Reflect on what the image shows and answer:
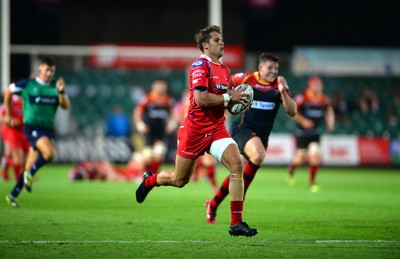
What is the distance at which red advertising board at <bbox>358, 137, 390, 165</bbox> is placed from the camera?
29.1 m

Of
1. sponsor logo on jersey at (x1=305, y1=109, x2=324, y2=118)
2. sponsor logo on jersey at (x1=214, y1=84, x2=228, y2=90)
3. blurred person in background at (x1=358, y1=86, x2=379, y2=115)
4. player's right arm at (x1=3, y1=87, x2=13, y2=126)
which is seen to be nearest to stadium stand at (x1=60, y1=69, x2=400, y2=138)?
blurred person in background at (x1=358, y1=86, x2=379, y2=115)

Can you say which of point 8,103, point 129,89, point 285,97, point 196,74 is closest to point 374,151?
point 129,89

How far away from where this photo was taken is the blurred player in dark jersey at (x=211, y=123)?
31.6 ft

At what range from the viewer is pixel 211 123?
9914 millimetres

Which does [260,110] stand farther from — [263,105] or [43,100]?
[43,100]

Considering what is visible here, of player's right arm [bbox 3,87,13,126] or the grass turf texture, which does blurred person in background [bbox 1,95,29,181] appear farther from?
player's right arm [bbox 3,87,13,126]

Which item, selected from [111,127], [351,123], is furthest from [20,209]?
[351,123]

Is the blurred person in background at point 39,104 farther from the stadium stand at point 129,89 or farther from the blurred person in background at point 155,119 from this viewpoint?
the stadium stand at point 129,89

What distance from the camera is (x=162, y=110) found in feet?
72.8

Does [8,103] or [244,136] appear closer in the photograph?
[244,136]

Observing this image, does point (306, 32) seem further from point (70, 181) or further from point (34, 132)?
point (34, 132)

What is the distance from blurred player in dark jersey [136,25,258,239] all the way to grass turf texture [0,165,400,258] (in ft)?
2.19

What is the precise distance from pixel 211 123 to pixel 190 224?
1934 mm

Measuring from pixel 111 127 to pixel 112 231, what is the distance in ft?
63.7
